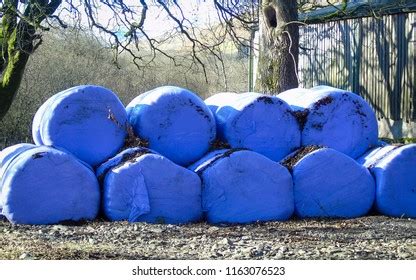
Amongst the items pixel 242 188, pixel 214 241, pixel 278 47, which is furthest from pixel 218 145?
pixel 278 47

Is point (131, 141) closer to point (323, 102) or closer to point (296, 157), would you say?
point (296, 157)

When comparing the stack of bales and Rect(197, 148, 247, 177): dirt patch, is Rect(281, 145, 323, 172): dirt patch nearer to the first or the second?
the stack of bales

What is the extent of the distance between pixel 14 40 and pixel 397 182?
7.79 meters

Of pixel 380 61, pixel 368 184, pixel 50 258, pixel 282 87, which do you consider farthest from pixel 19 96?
pixel 50 258

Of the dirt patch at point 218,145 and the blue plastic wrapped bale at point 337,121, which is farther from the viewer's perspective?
the blue plastic wrapped bale at point 337,121

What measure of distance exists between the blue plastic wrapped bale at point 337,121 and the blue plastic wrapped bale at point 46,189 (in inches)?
102

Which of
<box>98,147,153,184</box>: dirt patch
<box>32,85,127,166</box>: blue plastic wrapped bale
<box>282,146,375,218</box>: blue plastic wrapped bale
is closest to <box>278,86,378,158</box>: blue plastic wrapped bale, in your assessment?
<box>282,146,375,218</box>: blue plastic wrapped bale

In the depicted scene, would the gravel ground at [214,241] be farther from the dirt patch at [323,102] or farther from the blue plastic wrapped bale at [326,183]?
the dirt patch at [323,102]

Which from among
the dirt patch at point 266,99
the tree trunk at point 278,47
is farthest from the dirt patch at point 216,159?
the tree trunk at point 278,47

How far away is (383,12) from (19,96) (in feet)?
26.4

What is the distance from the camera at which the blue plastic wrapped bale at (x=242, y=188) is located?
730 centimetres

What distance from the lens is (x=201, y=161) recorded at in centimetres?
764

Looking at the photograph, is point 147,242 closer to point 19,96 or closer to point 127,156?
point 127,156

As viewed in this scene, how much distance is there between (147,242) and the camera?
6.02 m
